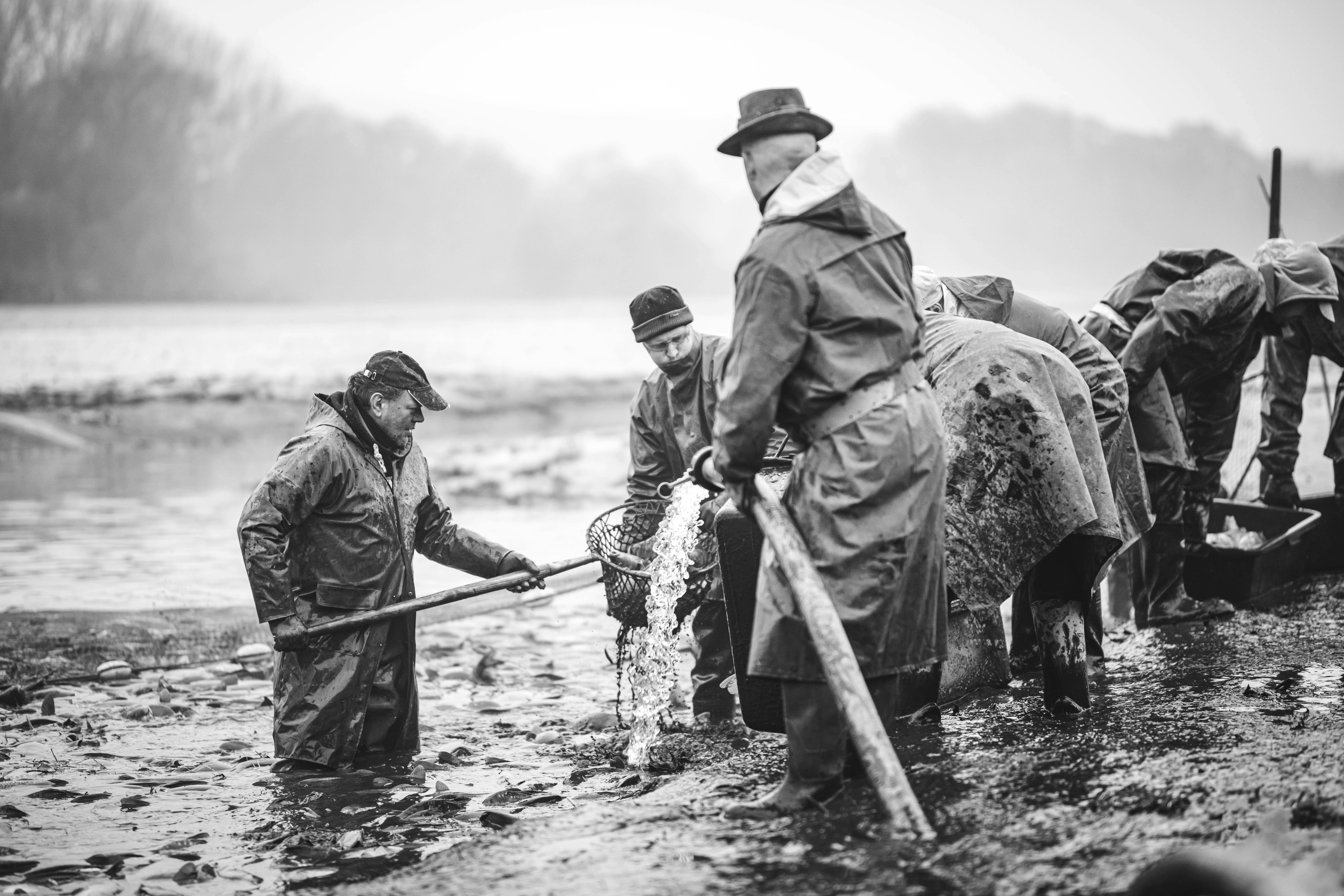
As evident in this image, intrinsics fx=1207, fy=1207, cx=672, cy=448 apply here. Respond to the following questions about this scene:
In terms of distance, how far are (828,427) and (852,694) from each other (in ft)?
2.41

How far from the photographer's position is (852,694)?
3.14 m

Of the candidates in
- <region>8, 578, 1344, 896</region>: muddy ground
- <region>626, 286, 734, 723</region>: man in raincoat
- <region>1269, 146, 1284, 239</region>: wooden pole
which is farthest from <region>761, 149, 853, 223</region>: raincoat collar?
<region>1269, 146, 1284, 239</region>: wooden pole

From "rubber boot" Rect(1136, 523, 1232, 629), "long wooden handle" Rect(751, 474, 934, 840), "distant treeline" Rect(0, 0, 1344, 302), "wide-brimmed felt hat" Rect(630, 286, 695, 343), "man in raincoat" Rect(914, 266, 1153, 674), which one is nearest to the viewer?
"long wooden handle" Rect(751, 474, 934, 840)

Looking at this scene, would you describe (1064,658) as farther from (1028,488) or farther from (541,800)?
(541,800)

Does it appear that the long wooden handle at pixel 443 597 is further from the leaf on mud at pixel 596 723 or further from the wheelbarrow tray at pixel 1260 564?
the wheelbarrow tray at pixel 1260 564

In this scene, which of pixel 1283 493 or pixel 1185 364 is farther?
pixel 1283 493

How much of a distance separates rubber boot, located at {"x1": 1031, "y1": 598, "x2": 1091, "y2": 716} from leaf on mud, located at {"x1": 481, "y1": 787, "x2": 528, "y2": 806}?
2.00 meters

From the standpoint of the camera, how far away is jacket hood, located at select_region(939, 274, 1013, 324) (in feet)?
18.2

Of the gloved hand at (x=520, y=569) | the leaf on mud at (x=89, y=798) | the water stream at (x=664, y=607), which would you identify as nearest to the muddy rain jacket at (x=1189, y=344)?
the water stream at (x=664, y=607)

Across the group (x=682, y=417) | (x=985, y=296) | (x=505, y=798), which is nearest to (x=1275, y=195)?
(x=985, y=296)

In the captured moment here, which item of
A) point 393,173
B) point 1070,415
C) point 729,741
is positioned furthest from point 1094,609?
point 393,173

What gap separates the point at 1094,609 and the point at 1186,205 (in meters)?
85.0

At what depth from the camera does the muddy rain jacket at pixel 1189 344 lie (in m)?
6.03

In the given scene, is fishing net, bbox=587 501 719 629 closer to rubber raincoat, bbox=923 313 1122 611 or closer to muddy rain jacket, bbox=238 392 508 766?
muddy rain jacket, bbox=238 392 508 766
